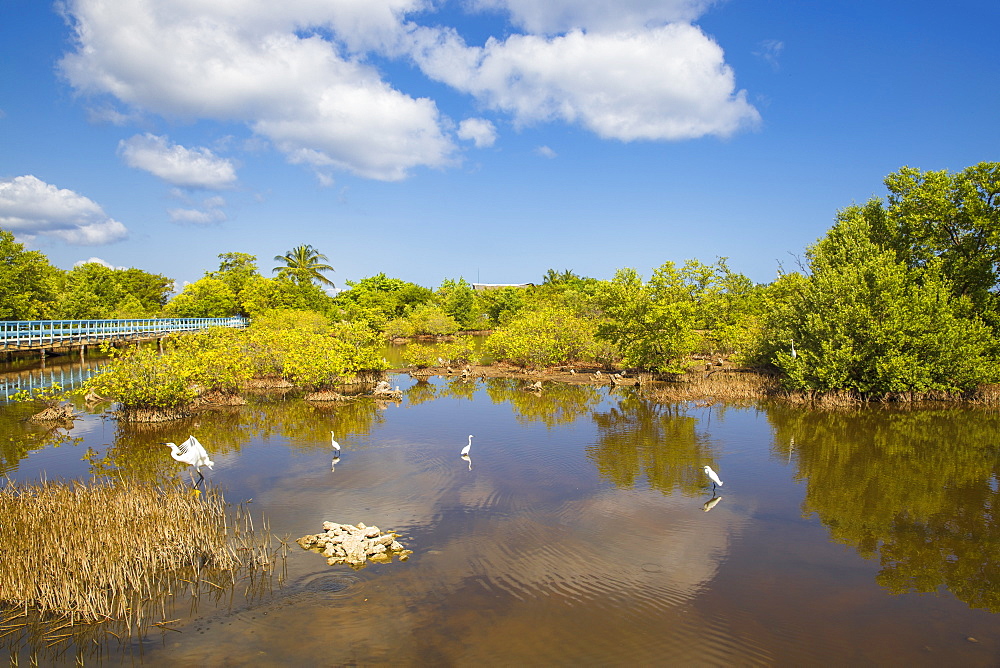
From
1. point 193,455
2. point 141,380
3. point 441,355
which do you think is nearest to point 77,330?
point 141,380

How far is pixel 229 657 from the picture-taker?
6758 mm

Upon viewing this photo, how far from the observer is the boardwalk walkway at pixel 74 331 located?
30672 mm

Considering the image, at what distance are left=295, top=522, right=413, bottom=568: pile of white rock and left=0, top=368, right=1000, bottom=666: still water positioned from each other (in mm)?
279

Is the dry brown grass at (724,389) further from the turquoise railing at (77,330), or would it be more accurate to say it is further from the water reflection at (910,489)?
the turquoise railing at (77,330)

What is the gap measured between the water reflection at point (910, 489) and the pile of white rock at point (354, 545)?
7.48 m

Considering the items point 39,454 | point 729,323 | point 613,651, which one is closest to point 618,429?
point 613,651

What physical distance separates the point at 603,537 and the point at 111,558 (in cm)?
747

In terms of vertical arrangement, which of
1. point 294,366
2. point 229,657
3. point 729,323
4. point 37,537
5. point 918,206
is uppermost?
point 918,206

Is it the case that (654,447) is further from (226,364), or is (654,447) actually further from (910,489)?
(226,364)

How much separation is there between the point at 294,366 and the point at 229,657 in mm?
17677

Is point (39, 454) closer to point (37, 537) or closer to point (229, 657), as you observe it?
point (37, 537)

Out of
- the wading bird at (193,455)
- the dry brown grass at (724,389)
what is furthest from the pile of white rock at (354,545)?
the dry brown grass at (724,389)

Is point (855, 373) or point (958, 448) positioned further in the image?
point (855, 373)

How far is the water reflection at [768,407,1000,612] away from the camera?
906cm
